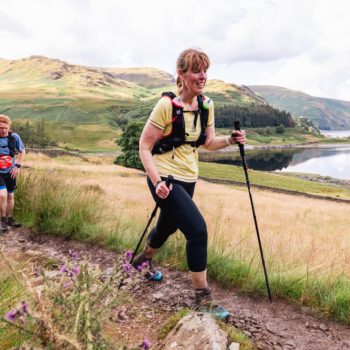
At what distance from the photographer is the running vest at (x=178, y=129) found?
3699 millimetres

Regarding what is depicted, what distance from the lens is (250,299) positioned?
4125mm

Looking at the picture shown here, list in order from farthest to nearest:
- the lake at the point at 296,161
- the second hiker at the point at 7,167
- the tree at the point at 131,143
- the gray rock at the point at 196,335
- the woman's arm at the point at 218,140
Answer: the lake at the point at 296,161 → the tree at the point at 131,143 → the second hiker at the point at 7,167 → the woman's arm at the point at 218,140 → the gray rock at the point at 196,335

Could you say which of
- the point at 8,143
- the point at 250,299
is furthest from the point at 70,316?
the point at 8,143

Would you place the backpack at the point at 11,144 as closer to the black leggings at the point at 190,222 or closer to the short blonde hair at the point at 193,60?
the black leggings at the point at 190,222

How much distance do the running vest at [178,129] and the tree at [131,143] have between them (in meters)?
56.2

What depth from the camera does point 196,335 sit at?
3.01 metres

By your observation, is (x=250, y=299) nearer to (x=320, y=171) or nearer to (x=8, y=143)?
(x=8, y=143)

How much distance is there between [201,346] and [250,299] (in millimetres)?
1385

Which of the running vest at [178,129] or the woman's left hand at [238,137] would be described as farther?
the woman's left hand at [238,137]

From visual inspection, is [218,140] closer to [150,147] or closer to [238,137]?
[238,137]

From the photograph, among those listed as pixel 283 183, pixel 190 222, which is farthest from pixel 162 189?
pixel 283 183

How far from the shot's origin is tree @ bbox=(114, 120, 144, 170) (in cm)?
6112

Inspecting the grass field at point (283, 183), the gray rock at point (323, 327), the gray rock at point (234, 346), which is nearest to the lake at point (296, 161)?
the grass field at point (283, 183)

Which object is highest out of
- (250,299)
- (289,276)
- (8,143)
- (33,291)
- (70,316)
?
(8,143)
